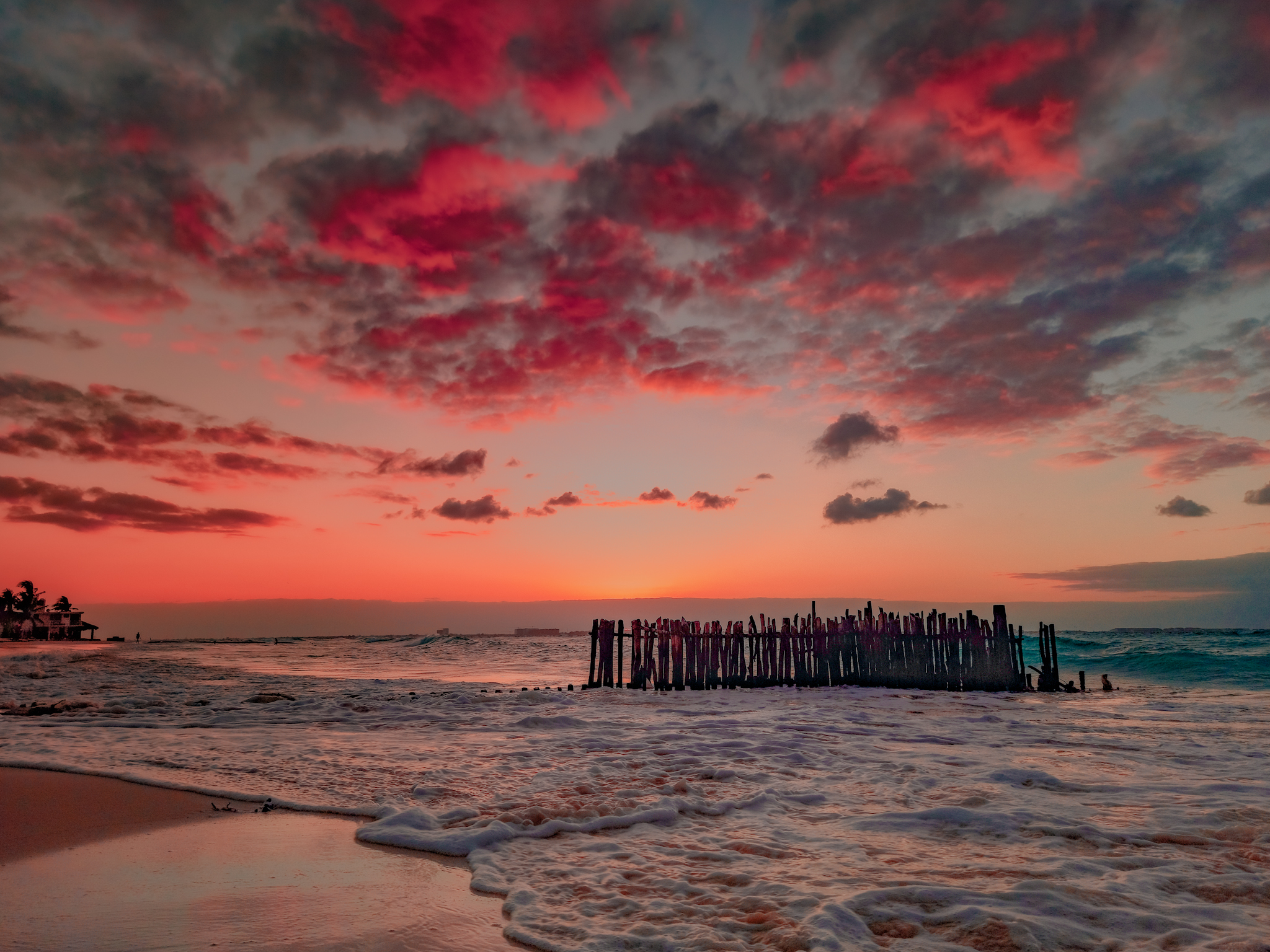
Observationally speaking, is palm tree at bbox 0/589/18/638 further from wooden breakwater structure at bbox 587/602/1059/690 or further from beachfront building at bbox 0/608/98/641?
wooden breakwater structure at bbox 587/602/1059/690

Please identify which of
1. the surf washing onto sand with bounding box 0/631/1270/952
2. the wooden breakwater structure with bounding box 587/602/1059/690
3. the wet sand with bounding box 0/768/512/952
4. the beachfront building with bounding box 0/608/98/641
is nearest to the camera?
the wet sand with bounding box 0/768/512/952

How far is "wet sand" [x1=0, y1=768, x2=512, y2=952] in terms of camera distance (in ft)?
11.6

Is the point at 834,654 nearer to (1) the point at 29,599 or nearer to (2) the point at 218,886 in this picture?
(2) the point at 218,886

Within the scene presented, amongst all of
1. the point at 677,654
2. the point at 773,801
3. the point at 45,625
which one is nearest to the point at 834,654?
the point at 677,654

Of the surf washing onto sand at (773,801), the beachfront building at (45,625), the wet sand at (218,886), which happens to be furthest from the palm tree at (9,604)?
the wet sand at (218,886)

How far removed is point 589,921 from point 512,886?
692mm

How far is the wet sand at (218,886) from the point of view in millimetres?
3533

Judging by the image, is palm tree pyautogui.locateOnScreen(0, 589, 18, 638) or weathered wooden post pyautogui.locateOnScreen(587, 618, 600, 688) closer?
weathered wooden post pyautogui.locateOnScreen(587, 618, 600, 688)

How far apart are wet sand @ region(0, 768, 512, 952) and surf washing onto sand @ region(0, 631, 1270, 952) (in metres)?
0.36

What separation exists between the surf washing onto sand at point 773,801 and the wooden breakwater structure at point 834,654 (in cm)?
258

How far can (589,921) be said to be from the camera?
3.98m

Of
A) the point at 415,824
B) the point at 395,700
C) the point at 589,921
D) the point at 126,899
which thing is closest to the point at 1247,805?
the point at 589,921

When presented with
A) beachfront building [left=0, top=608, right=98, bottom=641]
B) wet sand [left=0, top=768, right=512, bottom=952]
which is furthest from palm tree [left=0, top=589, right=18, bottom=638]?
wet sand [left=0, top=768, right=512, bottom=952]

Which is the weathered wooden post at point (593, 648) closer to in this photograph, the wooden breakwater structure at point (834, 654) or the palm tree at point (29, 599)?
the wooden breakwater structure at point (834, 654)
